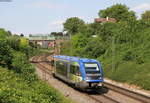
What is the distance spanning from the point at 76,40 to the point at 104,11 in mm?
45153

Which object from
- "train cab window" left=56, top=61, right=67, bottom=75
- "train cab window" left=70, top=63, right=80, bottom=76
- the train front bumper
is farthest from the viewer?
"train cab window" left=56, top=61, right=67, bottom=75

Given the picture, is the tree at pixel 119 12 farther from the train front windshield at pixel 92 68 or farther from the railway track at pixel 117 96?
the train front windshield at pixel 92 68

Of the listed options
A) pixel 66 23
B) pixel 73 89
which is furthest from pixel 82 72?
pixel 66 23

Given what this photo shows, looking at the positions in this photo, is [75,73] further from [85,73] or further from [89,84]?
[89,84]

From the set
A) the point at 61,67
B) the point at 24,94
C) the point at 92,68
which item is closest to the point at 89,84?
the point at 92,68

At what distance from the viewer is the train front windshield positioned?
92.8 ft

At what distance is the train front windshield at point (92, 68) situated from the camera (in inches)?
1113

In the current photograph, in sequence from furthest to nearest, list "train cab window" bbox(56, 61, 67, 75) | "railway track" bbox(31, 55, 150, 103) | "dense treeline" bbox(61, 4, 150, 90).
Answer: "dense treeline" bbox(61, 4, 150, 90), "train cab window" bbox(56, 61, 67, 75), "railway track" bbox(31, 55, 150, 103)

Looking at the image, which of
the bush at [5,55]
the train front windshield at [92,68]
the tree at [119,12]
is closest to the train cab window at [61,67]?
the train front windshield at [92,68]

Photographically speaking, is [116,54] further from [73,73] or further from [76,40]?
[76,40]

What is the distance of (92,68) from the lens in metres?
28.6

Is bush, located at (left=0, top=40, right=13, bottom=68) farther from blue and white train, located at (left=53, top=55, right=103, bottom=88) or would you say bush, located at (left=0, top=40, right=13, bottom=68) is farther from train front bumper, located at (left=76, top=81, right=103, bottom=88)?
train front bumper, located at (left=76, top=81, right=103, bottom=88)

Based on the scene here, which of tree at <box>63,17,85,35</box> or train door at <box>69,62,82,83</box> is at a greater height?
tree at <box>63,17,85,35</box>

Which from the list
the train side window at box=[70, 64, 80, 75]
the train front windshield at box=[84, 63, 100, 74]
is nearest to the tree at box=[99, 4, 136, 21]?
the train side window at box=[70, 64, 80, 75]
